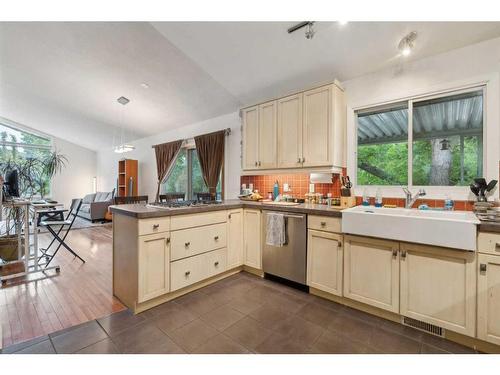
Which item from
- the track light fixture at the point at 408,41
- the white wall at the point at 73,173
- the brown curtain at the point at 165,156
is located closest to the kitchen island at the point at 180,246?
the track light fixture at the point at 408,41

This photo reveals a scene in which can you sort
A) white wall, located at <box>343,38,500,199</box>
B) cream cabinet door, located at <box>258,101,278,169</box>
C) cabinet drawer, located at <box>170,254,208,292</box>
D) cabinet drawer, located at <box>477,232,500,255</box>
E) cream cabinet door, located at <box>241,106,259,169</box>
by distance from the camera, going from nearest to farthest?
cabinet drawer, located at <box>477,232,500,255</box>, white wall, located at <box>343,38,500,199</box>, cabinet drawer, located at <box>170,254,208,292</box>, cream cabinet door, located at <box>258,101,278,169</box>, cream cabinet door, located at <box>241,106,259,169</box>

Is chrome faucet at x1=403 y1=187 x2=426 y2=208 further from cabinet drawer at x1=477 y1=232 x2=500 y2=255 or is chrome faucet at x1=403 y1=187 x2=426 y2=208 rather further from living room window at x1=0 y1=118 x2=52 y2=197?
living room window at x1=0 y1=118 x2=52 y2=197

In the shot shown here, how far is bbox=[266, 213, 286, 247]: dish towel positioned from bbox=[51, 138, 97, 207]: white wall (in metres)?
8.63

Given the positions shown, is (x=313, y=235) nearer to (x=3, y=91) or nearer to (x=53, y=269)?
(x=53, y=269)

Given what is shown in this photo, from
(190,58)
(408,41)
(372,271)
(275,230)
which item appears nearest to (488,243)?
(372,271)

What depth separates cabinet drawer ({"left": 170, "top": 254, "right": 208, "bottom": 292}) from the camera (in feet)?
7.05

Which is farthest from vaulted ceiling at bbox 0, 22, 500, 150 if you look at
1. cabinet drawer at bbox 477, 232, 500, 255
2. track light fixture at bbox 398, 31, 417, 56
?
cabinet drawer at bbox 477, 232, 500, 255

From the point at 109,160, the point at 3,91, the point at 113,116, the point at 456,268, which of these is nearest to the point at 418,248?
the point at 456,268

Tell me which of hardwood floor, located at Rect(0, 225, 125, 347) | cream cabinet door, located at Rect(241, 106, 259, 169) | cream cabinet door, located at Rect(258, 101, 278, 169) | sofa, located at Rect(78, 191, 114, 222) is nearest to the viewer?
hardwood floor, located at Rect(0, 225, 125, 347)

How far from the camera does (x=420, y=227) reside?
5.35ft

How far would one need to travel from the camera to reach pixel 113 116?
5133 mm

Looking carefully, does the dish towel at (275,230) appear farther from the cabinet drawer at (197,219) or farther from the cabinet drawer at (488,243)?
the cabinet drawer at (488,243)

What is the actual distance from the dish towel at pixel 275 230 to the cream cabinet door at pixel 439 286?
1.05 metres

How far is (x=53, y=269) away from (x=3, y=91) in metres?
4.38
